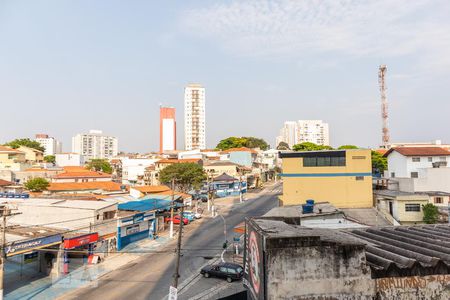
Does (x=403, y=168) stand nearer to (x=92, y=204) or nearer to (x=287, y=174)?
(x=287, y=174)

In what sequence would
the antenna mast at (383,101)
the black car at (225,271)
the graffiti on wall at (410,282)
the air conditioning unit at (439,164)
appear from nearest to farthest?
the graffiti on wall at (410,282) → the black car at (225,271) → the air conditioning unit at (439,164) → the antenna mast at (383,101)

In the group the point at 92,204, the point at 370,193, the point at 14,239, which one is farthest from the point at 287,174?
the point at 14,239

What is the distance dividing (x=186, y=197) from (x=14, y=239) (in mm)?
34962

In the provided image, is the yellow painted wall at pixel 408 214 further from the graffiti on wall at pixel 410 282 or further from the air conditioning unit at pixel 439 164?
the graffiti on wall at pixel 410 282

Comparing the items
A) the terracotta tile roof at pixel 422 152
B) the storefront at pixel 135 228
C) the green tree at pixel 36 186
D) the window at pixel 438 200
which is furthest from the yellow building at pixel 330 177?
the green tree at pixel 36 186

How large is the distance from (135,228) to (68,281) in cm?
1202

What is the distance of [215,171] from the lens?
87.9 metres

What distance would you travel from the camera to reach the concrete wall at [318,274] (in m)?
10.5

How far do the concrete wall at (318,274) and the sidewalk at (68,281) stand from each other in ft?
45.7

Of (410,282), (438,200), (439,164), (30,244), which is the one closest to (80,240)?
(30,244)

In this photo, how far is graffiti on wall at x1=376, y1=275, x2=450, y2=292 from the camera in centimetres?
1091

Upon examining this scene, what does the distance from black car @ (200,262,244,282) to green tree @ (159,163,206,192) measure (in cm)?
4459

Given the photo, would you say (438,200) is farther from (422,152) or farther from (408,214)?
(422,152)

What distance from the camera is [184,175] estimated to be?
226ft
